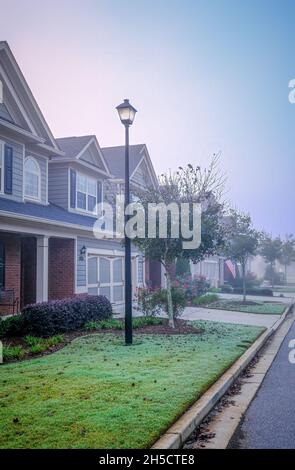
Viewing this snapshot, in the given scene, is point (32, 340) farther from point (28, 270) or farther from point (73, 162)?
point (73, 162)

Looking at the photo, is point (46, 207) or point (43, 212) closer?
point (43, 212)

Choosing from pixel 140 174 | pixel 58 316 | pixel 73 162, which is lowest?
pixel 58 316

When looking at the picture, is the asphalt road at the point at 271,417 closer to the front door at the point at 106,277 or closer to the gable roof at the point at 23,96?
the front door at the point at 106,277

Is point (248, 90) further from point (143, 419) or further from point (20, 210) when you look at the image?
point (143, 419)

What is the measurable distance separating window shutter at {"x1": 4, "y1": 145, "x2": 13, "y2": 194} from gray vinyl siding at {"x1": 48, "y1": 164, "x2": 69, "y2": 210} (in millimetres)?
3895

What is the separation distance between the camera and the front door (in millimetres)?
18203

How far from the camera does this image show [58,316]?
11367 mm

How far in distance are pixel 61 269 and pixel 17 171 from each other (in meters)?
4.20

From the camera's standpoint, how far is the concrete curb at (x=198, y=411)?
13.9 ft

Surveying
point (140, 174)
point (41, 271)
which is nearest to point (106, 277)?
point (41, 271)

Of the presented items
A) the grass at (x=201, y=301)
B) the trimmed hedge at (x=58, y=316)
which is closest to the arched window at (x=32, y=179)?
the trimmed hedge at (x=58, y=316)
